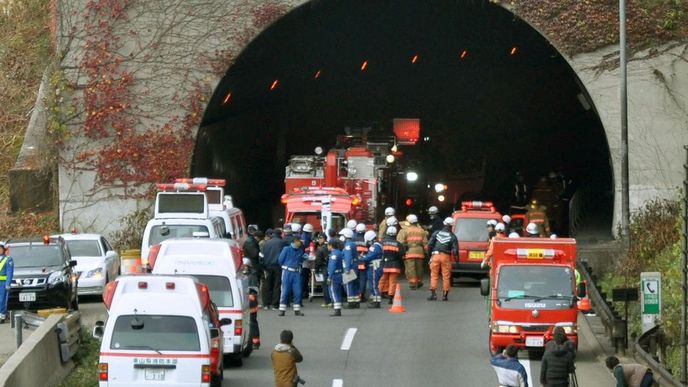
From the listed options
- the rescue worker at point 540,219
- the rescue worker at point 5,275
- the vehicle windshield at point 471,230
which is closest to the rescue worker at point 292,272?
the rescue worker at point 5,275

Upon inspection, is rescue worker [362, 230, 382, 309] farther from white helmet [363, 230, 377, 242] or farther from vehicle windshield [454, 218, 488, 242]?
vehicle windshield [454, 218, 488, 242]

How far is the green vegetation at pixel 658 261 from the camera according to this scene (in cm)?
2634

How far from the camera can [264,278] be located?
31516mm

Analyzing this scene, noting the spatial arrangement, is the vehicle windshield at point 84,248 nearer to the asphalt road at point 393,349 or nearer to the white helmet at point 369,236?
the asphalt road at point 393,349

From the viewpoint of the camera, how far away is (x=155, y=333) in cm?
1906

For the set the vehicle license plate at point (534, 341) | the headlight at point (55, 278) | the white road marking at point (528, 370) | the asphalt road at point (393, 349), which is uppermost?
the headlight at point (55, 278)

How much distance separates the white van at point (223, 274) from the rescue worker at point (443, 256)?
9.31m

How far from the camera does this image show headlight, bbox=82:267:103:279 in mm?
33062

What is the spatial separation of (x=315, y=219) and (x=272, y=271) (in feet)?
19.2

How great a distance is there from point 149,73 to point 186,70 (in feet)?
3.41

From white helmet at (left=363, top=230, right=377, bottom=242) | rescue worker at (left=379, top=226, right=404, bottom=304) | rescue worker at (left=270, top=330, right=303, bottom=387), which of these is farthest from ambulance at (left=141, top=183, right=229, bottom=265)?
rescue worker at (left=270, top=330, right=303, bottom=387)

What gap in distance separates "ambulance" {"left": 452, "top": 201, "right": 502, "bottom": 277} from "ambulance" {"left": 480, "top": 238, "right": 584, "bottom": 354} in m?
10.0

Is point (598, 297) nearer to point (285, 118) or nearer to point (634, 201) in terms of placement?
point (634, 201)

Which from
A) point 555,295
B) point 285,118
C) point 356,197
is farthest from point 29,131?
point 555,295
